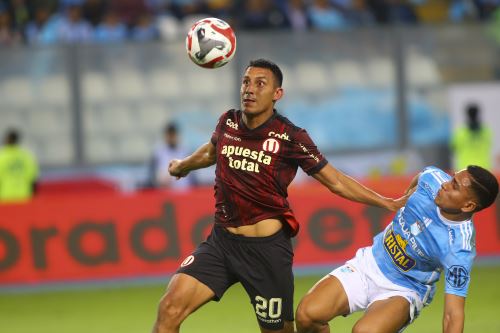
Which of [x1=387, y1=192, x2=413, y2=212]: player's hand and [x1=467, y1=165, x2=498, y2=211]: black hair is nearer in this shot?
[x1=467, y1=165, x2=498, y2=211]: black hair

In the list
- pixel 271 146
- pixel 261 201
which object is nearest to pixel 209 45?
pixel 271 146

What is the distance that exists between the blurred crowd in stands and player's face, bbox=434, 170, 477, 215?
415 inches

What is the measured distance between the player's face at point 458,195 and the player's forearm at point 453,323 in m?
0.80

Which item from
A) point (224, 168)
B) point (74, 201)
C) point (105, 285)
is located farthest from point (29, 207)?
point (224, 168)

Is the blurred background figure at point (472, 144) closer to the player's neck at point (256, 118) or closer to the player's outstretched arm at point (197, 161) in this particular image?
the player's outstretched arm at point (197, 161)

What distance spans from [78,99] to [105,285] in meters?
4.77

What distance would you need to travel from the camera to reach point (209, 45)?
25.5 feet

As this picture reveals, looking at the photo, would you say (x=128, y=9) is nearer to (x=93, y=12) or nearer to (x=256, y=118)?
(x=93, y=12)

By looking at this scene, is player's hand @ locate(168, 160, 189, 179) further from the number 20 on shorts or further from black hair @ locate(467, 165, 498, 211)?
black hair @ locate(467, 165, 498, 211)

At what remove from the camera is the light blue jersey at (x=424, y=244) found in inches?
286

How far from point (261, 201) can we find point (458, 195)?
140 centimetres

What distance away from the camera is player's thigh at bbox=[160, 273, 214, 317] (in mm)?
7321

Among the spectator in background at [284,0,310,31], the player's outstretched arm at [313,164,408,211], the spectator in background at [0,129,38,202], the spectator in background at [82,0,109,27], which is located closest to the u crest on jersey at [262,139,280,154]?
the player's outstretched arm at [313,164,408,211]

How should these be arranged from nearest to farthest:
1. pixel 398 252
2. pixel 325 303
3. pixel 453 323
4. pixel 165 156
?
pixel 453 323 → pixel 325 303 → pixel 398 252 → pixel 165 156
